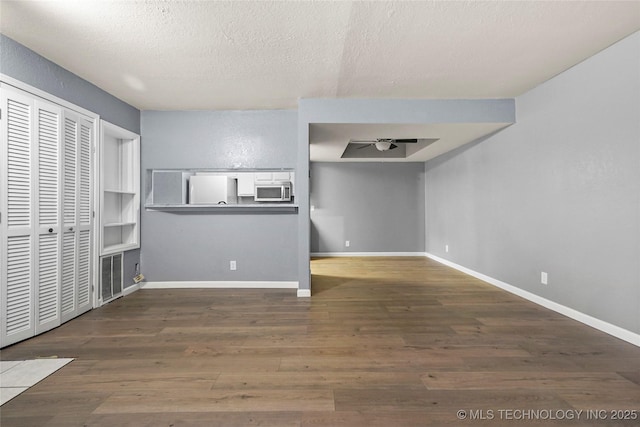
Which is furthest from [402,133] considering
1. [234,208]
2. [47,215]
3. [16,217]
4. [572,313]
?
[16,217]

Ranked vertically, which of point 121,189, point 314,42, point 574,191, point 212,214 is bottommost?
point 212,214

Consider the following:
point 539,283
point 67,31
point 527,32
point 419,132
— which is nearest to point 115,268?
point 67,31

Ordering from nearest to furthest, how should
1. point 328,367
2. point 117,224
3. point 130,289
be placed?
1. point 328,367
2. point 117,224
3. point 130,289

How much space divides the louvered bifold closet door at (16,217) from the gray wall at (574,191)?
4.68 m

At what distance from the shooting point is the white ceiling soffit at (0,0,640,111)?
6.06 feet

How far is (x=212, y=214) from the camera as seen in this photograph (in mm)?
3748

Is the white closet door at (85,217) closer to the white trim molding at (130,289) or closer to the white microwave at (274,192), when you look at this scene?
the white trim molding at (130,289)

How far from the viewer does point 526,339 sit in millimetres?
2223

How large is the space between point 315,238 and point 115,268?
3988 mm

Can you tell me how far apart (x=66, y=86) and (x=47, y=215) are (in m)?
1.21

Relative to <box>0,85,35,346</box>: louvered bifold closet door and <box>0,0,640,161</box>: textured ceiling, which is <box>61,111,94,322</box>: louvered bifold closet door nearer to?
<box>0,85,35,346</box>: louvered bifold closet door

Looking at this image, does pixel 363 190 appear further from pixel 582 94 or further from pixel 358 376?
pixel 358 376

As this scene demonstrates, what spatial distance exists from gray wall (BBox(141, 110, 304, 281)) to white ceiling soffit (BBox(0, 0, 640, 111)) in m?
0.61

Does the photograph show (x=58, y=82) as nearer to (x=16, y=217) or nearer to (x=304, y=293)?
(x=16, y=217)
